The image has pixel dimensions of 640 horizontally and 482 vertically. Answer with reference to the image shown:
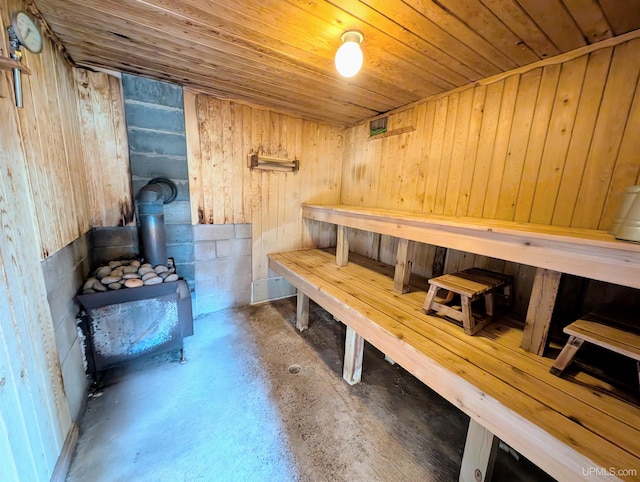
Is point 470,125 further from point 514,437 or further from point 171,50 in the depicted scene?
point 171,50

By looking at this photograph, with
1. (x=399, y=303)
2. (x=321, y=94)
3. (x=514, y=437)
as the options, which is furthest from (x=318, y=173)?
(x=514, y=437)

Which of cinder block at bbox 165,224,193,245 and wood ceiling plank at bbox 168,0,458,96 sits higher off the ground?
wood ceiling plank at bbox 168,0,458,96

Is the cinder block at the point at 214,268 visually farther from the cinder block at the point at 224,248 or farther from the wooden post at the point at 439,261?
the wooden post at the point at 439,261

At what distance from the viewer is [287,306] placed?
3.20 metres

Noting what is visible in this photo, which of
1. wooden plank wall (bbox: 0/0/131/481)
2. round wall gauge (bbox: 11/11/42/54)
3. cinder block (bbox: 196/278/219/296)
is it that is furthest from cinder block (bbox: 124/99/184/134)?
cinder block (bbox: 196/278/219/296)

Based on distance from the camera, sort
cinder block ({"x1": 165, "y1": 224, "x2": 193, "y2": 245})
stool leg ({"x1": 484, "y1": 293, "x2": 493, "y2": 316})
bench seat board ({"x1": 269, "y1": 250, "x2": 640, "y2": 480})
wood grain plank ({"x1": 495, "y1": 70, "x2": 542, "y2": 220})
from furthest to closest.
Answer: cinder block ({"x1": 165, "y1": 224, "x2": 193, "y2": 245}), wood grain plank ({"x1": 495, "y1": 70, "x2": 542, "y2": 220}), stool leg ({"x1": 484, "y1": 293, "x2": 493, "y2": 316}), bench seat board ({"x1": 269, "y1": 250, "x2": 640, "y2": 480})

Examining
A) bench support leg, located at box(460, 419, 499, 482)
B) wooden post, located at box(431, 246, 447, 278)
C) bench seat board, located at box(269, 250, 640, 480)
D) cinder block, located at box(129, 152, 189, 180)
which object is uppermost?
cinder block, located at box(129, 152, 189, 180)

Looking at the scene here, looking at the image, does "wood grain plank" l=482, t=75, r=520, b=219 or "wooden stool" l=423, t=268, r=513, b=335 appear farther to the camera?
"wood grain plank" l=482, t=75, r=520, b=219

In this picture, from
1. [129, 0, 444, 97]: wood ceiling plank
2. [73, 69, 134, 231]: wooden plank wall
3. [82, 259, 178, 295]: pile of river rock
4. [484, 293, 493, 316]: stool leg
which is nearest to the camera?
[129, 0, 444, 97]: wood ceiling plank

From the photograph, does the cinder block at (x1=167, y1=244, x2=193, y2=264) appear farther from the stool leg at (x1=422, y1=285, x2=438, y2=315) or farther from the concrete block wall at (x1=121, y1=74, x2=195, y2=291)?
the stool leg at (x1=422, y1=285, x2=438, y2=315)

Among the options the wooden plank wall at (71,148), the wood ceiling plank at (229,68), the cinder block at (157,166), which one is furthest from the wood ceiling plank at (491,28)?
the cinder block at (157,166)

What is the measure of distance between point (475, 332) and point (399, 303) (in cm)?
50

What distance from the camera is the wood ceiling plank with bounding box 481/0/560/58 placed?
3.74ft

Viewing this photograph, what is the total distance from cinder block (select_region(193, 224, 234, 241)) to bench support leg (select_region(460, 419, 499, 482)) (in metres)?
2.67
